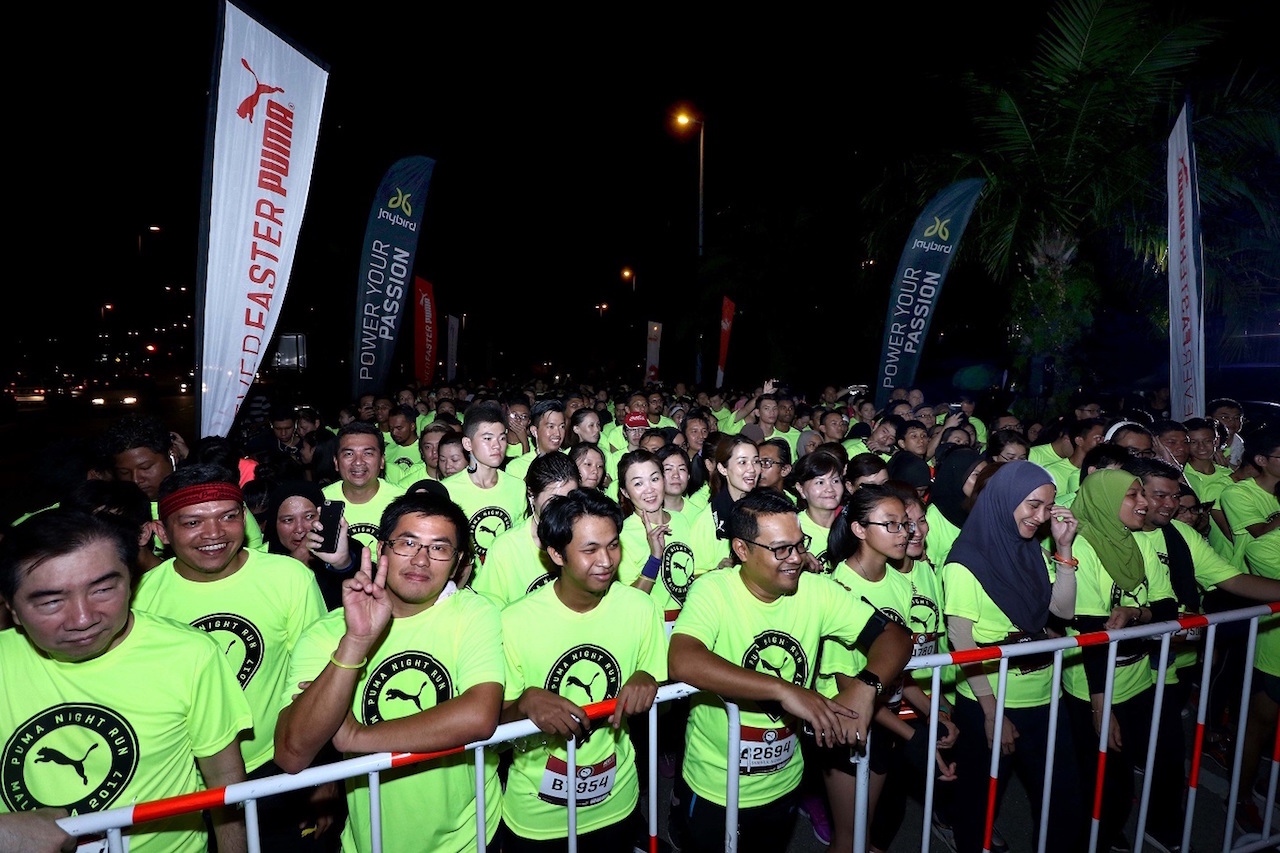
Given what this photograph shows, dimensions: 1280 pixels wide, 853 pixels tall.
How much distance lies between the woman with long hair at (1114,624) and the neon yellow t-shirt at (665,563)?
2.20m

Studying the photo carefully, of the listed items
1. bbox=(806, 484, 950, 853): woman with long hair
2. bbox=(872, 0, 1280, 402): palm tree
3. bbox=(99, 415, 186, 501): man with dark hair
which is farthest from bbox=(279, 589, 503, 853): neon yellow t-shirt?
bbox=(872, 0, 1280, 402): palm tree

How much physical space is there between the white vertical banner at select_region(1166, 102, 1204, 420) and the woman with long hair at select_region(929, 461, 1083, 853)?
526 centimetres

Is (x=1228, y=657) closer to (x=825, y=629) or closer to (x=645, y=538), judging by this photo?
(x=825, y=629)

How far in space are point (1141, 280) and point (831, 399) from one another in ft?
24.9

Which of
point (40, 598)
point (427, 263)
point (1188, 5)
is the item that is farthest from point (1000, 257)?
point (427, 263)

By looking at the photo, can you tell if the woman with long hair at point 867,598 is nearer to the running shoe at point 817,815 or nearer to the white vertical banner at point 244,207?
the running shoe at point 817,815

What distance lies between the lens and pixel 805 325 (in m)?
25.9

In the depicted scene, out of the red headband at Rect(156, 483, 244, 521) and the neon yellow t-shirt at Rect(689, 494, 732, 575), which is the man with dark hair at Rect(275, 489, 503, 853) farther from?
the neon yellow t-shirt at Rect(689, 494, 732, 575)

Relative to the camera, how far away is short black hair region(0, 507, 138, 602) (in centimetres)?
220

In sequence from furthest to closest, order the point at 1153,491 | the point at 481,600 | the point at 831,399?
the point at 831,399, the point at 1153,491, the point at 481,600

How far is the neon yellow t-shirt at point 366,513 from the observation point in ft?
16.0

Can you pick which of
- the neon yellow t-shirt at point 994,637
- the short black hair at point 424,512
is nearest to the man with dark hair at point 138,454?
the short black hair at point 424,512

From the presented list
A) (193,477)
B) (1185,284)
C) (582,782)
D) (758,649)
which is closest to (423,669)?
(582,782)

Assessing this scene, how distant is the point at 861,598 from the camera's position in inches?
135
